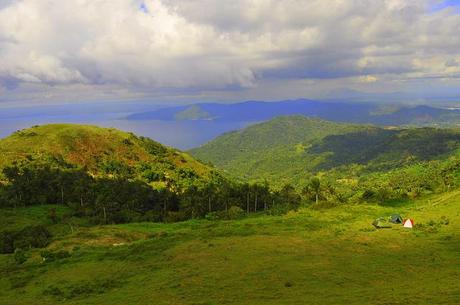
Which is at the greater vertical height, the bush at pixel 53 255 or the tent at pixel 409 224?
the tent at pixel 409 224

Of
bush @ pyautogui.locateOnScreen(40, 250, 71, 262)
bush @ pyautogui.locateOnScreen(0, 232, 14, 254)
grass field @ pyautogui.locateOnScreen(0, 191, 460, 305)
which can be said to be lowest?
bush @ pyautogui.locateOnScreen(0, 232, 14, 254)

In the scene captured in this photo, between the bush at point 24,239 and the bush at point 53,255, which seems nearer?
the bush at point 53,255

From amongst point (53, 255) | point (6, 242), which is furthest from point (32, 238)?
point (53, 255)

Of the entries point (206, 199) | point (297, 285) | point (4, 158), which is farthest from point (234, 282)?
point (4, 158)

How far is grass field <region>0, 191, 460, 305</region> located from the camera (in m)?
43.9

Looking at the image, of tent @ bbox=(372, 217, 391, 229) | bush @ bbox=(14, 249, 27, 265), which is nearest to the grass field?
bush @ bbox=(14, 249, 27, 265)

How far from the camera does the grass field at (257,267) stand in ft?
144

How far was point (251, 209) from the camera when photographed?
483 feet

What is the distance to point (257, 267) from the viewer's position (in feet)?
183

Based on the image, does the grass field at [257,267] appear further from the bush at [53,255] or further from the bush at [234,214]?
the bush at [234,214]

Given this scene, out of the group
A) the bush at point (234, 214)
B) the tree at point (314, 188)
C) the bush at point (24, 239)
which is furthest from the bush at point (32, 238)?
the tree at point (314, 188)

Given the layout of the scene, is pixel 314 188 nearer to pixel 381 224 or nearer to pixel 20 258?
pixel 381 224

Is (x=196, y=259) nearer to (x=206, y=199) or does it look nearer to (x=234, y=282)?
(x=234, y=282)

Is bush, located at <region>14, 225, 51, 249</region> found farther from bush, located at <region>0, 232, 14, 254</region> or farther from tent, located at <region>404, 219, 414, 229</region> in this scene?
tent, located at <region>404, 219, 414, 229</region>
